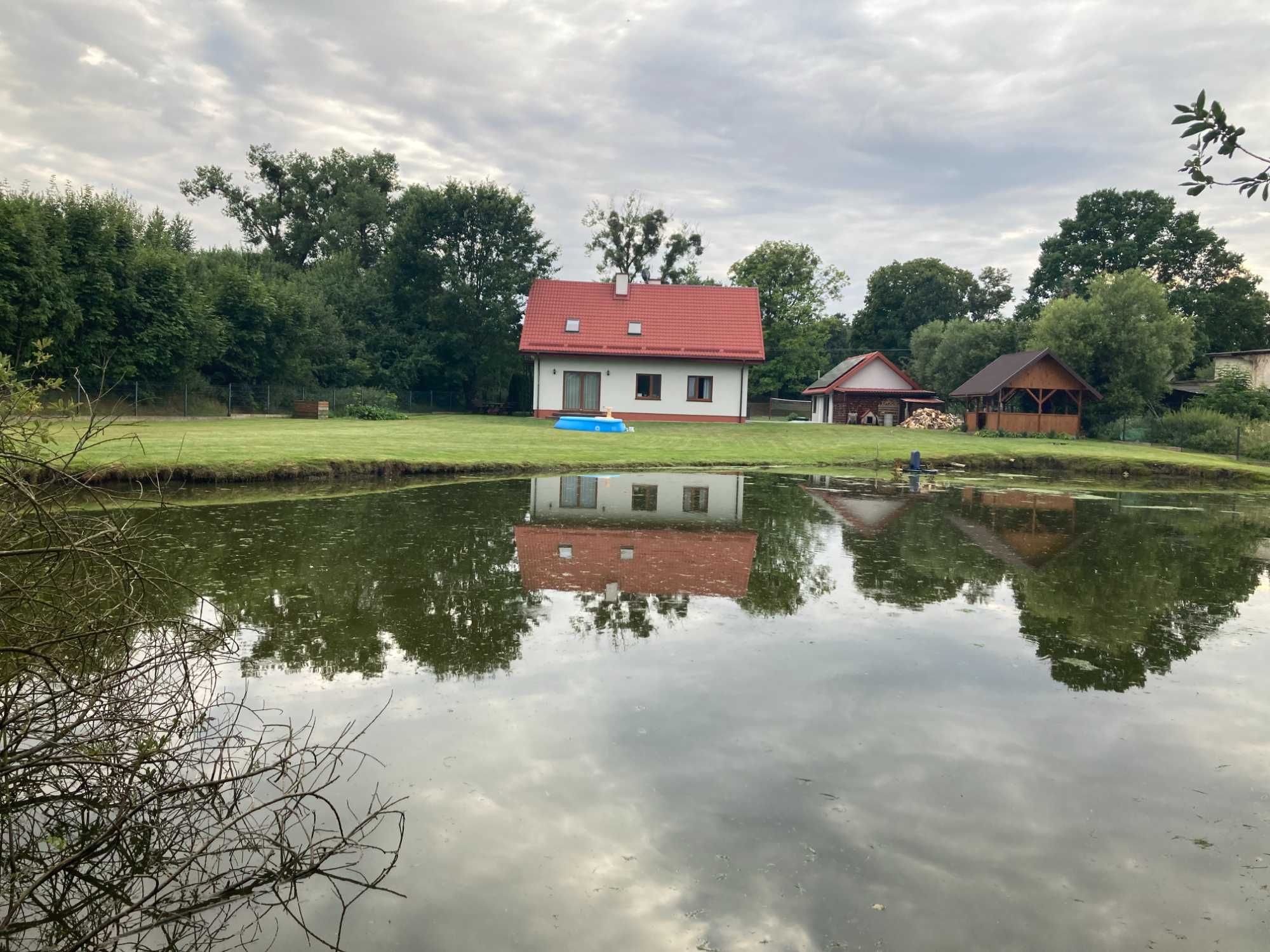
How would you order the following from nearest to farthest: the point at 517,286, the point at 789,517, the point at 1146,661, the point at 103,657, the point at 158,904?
the point at 158,904
the point at 103,657
the point at 1146,661
the point at 789,517
the point at 517,286

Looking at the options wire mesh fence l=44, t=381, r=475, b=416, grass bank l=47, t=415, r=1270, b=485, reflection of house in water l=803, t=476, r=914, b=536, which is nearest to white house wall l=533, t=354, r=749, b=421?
grass bank l=47, t=415, r=1270, b=485

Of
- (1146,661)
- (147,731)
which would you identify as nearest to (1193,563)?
(1146,661)

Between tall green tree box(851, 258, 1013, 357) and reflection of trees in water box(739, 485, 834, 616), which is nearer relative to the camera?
reflection of trees in water box(739, 485, 834, 616)

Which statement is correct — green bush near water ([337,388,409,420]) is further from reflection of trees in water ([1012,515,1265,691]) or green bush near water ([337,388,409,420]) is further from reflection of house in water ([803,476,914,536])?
reflection of trees in water ([1012,515,1265,691])

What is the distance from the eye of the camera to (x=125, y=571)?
12.5ft

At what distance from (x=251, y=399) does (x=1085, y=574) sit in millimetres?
30464

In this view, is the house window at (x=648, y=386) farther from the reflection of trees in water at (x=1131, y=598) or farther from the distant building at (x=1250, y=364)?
the distant building at (x=1250, y=364)

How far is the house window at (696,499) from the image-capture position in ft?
43.9

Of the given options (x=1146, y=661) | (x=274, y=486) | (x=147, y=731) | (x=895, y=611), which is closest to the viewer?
(x=147, y=731)

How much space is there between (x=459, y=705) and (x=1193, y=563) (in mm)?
8948

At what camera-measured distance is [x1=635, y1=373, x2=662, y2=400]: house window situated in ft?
114

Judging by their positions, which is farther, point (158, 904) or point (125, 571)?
point (125, 571)

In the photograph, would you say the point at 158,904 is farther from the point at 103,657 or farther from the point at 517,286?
the point at 517,286

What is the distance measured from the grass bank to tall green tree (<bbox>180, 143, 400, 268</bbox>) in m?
21.7
